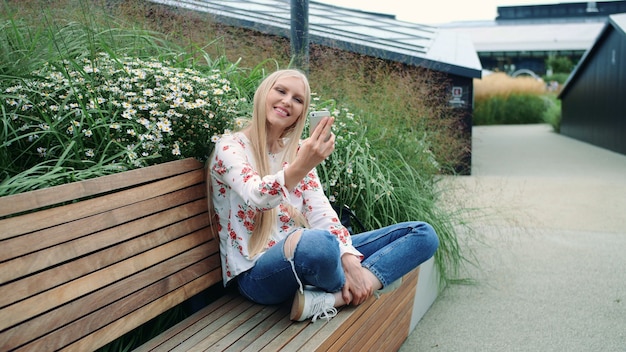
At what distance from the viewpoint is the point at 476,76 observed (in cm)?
875

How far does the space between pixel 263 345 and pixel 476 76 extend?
7566mm

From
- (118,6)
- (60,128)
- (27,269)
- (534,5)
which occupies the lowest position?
(27,269)

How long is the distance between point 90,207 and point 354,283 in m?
1.05

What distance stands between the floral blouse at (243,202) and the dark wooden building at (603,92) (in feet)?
32.7

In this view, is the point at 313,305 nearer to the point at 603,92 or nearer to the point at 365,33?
the point at 365,33

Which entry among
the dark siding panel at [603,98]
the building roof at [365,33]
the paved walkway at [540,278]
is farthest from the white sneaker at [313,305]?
the dark siding panel at [603,98]

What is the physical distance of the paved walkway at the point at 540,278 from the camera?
10.1 feet

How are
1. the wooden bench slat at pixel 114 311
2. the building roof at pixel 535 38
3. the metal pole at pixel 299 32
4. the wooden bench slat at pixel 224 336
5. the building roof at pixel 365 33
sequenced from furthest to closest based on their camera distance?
the building roof at pixel 535 38, the building roof at pixel 365 33, the metal pole at pixel 299 32, the wooden bench slat at pixel 224 336, the wooden bench slat at pixel 114 311

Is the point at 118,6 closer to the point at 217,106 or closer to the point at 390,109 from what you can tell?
the point at 217,106

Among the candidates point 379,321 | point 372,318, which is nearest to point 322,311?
point 372,318

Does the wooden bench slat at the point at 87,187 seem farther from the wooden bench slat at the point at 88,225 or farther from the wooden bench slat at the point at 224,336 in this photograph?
the wooden bench slat at the point at 224,336

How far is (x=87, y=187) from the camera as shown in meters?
1.88

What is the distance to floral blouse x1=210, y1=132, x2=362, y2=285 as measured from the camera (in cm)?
216

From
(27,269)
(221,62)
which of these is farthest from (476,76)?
(27,269)
